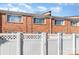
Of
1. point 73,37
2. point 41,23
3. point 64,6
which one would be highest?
point 64,6

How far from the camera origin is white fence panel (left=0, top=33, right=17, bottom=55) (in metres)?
1.99

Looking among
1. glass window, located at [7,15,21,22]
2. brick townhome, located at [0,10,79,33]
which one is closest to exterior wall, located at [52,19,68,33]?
brick townhome, located at [0,10,79,33]

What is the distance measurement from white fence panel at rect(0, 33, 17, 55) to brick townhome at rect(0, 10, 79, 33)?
0.14m

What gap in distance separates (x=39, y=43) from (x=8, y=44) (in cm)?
35

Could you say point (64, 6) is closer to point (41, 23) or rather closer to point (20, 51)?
point (41, 23)

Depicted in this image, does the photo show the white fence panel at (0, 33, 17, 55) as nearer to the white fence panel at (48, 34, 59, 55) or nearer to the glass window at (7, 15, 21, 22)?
the glass window at (7, 15, 21, 22)

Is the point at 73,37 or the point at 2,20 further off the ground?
the point at 2,20

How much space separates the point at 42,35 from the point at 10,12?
0.44m

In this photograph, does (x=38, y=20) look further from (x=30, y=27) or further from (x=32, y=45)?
(x=32, y=45)

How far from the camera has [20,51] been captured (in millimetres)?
2170

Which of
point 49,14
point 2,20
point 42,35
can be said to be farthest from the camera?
point 42,35

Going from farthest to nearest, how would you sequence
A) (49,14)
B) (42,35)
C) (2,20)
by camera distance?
(42,35) → (49,14) → (2,20)

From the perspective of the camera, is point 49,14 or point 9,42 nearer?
point 49,14

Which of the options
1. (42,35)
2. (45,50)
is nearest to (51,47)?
(45,50)
